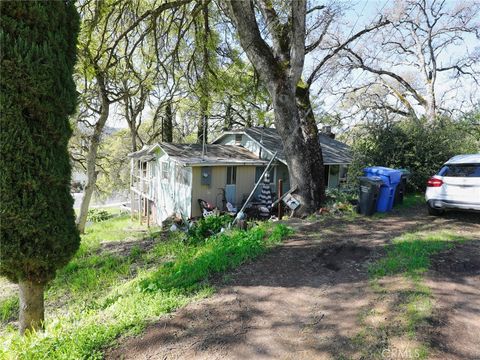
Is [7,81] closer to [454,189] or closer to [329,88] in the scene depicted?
[454,189]

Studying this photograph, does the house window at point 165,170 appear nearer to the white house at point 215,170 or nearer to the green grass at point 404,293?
→ the white house at point 215,170

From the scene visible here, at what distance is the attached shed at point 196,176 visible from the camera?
1459cm

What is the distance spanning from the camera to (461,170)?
6691mm

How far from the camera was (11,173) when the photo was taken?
355 centimetres

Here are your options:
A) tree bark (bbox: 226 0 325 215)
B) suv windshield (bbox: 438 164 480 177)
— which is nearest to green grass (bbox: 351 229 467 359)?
suv windshield (bbox: 438 164 480 177)

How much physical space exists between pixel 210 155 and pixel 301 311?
40.1ft

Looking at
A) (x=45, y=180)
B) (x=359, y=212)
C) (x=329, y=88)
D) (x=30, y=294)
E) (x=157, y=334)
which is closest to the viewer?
(x=157, y=334)

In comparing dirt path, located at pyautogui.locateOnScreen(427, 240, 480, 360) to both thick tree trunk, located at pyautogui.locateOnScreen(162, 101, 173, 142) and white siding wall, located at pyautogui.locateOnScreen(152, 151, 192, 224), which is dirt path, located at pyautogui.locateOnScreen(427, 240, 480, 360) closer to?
white siding wall, located at pyautogui.locateOnScreen(152, 151, 192, 224)

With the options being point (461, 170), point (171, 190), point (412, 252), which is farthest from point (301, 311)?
point (171, 190)

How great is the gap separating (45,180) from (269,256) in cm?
339

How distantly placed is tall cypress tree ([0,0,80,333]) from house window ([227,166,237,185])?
449 inches

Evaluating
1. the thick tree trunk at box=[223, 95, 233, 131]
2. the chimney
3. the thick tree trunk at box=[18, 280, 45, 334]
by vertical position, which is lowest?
the thick tree trunk at box=[18, 280, 45, 334]

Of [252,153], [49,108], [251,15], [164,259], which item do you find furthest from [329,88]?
[49,108]

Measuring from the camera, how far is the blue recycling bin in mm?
8125
